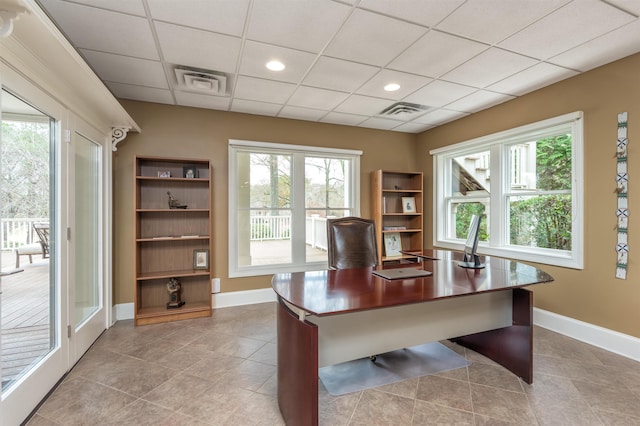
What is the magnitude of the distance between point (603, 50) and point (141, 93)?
4.32m

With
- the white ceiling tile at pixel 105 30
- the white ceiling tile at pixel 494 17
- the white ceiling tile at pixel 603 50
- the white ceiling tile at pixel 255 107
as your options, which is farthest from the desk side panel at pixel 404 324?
the white ceiling tile at pixel 255 107

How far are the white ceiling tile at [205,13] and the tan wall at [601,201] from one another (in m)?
3.09

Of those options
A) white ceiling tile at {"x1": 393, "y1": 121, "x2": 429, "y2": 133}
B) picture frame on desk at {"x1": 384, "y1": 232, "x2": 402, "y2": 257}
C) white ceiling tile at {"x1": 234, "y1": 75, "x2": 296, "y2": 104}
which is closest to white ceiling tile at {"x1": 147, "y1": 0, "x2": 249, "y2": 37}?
white ceiling tile at {"x1": 234, "y1": 75, "x2": 296, "y2": 104}

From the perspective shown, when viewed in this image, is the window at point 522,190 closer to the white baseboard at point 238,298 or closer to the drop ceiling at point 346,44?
the drop ceiling at point 346,44

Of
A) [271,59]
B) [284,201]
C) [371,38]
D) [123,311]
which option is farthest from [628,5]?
[123,311]

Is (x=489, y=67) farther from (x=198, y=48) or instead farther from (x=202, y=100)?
(x=202, y=100)

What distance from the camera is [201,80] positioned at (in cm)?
282

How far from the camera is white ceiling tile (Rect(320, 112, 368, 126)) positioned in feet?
13.0

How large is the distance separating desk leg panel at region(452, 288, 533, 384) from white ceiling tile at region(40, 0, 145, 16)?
126 inches

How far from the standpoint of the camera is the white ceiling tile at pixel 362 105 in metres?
3.39

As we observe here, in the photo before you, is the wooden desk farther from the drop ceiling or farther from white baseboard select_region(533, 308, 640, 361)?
the drop ceiling

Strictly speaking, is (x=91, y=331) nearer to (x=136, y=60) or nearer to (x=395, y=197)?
(x=136, y=60)

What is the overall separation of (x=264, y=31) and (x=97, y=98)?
1.54m

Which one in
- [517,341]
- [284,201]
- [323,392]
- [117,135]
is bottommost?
[323,392]
